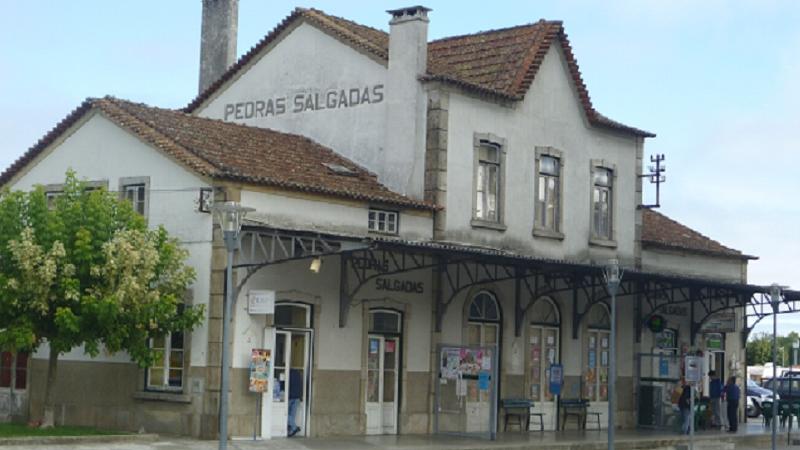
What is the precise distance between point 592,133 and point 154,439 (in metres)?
15.1

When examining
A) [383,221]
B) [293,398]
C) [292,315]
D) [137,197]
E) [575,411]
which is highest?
[137,197]

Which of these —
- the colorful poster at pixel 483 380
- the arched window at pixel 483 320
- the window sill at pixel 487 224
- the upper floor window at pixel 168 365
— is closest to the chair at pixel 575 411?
the arched window at pixel 483 320

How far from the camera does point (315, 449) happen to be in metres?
26.3

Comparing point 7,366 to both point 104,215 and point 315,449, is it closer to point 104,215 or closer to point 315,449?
point 104,215

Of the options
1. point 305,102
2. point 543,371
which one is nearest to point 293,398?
point 543,371

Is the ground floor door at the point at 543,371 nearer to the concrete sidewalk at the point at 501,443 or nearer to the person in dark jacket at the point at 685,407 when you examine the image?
the concrete sidewalk at the point at 501,443

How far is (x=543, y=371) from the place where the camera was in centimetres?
3503

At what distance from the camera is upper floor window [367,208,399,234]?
30.4 metres

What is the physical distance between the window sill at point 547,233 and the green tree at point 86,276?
396 inches

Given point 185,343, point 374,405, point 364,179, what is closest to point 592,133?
point 364,179

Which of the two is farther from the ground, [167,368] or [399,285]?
[399,285]

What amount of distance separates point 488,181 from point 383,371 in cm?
534

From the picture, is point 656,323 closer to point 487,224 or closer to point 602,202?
point 602,202

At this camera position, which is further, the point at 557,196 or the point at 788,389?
the point at 788,389
